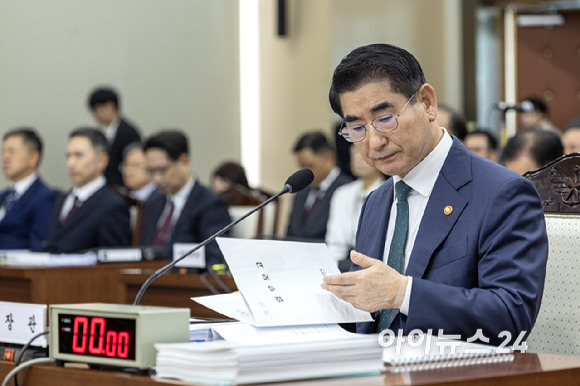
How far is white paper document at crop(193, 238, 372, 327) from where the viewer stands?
150 cm

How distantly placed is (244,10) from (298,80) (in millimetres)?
955

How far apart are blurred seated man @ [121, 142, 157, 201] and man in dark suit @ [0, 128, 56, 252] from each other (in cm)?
118

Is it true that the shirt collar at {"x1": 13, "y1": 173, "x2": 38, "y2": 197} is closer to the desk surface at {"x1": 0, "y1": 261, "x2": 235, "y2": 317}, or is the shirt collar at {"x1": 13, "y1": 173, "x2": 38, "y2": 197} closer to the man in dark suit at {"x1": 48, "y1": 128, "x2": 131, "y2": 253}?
the man in dark suit at {"x1": 48, "y1": 128, "x2": 131, "y2": 253}

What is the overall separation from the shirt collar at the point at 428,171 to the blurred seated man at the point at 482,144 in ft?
9.41

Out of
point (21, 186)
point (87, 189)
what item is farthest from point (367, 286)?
point (21, 186)

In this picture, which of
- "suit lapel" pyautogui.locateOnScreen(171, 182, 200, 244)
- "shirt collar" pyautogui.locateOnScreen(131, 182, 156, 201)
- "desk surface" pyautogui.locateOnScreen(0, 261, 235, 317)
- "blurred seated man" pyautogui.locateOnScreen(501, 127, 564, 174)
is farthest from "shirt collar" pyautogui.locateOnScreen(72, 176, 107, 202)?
"blurred seated man" pyautogui.locateOnScreen(501, 127, 564, 174)

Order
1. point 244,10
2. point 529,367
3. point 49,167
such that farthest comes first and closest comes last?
point 244,10 < point 49,167 < point 529,367

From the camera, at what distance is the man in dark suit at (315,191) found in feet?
17.3

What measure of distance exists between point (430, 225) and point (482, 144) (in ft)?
10.1

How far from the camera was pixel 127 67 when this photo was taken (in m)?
7.69

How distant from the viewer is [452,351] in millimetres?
1449

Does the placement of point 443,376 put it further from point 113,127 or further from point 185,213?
point 113,127

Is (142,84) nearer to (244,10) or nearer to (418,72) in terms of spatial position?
(244,10)

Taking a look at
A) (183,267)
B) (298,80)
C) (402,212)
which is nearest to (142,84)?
(298,80)
